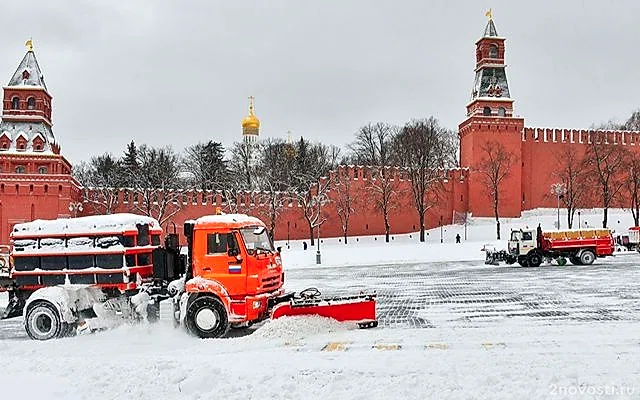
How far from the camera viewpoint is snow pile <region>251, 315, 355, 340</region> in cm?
1165

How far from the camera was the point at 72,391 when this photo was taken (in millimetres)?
7730

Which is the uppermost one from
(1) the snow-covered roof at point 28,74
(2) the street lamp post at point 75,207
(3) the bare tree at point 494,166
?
(1) the snow-covered roof at point 28,74

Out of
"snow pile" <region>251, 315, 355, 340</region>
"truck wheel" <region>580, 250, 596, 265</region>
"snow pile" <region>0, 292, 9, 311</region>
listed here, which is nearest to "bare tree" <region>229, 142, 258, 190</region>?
"truck wheel" <region>580, 250, 596, 265</region>

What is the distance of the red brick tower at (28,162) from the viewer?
162 feet

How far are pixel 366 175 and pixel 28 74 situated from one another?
96.9 feet

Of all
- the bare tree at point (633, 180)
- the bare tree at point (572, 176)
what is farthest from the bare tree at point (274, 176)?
the bare tree at point (633, 180)

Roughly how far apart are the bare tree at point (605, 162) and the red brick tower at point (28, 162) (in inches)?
1886

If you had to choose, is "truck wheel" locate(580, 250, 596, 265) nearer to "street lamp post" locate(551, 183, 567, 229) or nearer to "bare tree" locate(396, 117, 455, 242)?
"bare tree" locate(396, 117, 455, 242)

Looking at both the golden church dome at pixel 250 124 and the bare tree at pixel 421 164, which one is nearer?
the bare tree at pixel 421 164

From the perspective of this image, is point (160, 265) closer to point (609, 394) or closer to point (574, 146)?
point (609, 394)

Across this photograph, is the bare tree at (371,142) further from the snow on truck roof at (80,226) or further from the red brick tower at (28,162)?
the snow on truck roof at (80,226)

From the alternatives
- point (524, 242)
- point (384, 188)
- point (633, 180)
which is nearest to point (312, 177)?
point (384, 188)

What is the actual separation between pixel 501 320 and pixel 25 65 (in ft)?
157

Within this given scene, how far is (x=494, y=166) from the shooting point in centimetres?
6178
